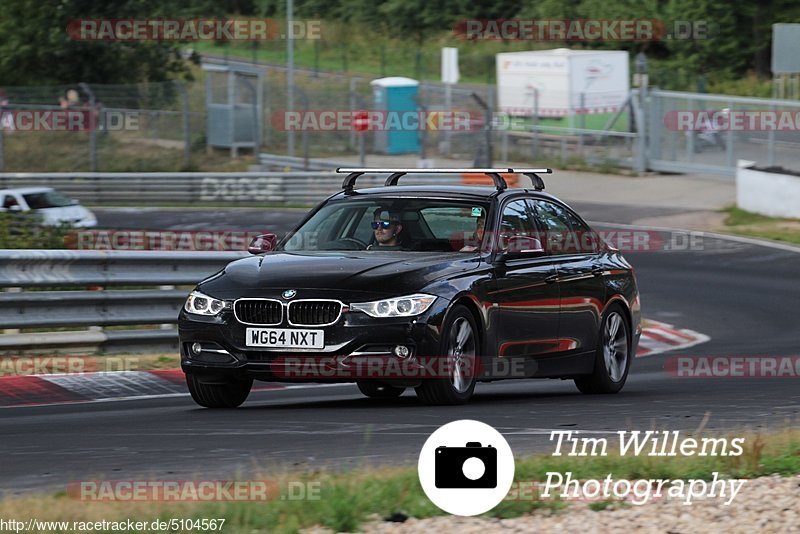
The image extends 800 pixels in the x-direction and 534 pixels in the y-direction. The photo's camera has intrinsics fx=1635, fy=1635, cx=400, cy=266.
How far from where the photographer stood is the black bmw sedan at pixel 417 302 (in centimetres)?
1001

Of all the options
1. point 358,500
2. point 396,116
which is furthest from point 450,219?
point 396,116

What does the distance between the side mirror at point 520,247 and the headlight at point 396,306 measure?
122 centimetres

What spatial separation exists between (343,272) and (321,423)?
1136mm

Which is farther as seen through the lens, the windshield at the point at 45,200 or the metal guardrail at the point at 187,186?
the metal guardrail at the point at 187,186

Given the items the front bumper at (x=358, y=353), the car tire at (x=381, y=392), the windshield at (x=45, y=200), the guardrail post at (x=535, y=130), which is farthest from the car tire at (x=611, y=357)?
the guardrail post at (x=535, y=130)

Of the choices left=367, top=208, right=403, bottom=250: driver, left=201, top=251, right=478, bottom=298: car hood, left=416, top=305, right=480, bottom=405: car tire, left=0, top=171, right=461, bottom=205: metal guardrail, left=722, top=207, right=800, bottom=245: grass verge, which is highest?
left=367, top=208, right=403, bottom=250: driver

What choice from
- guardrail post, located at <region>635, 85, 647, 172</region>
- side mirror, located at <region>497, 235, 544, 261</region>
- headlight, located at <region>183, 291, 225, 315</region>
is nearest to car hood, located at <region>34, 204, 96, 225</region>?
guardrail post, located at <region>635, 85, 647, 172</region>

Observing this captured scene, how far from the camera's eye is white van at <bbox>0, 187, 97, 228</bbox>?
1188 inches

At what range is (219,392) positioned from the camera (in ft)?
35.3

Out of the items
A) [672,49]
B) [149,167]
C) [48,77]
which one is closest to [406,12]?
[672,49]

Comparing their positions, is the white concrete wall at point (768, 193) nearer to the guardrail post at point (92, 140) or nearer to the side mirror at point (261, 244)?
the guardrail post at point (92, 140)

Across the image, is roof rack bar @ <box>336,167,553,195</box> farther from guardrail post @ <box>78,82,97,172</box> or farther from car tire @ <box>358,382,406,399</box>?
guardrail post @ <box>78,82,97,172</box>

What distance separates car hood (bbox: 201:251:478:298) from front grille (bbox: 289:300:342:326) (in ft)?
0.33

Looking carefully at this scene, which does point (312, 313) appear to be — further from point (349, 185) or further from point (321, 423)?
point (349, 185)
